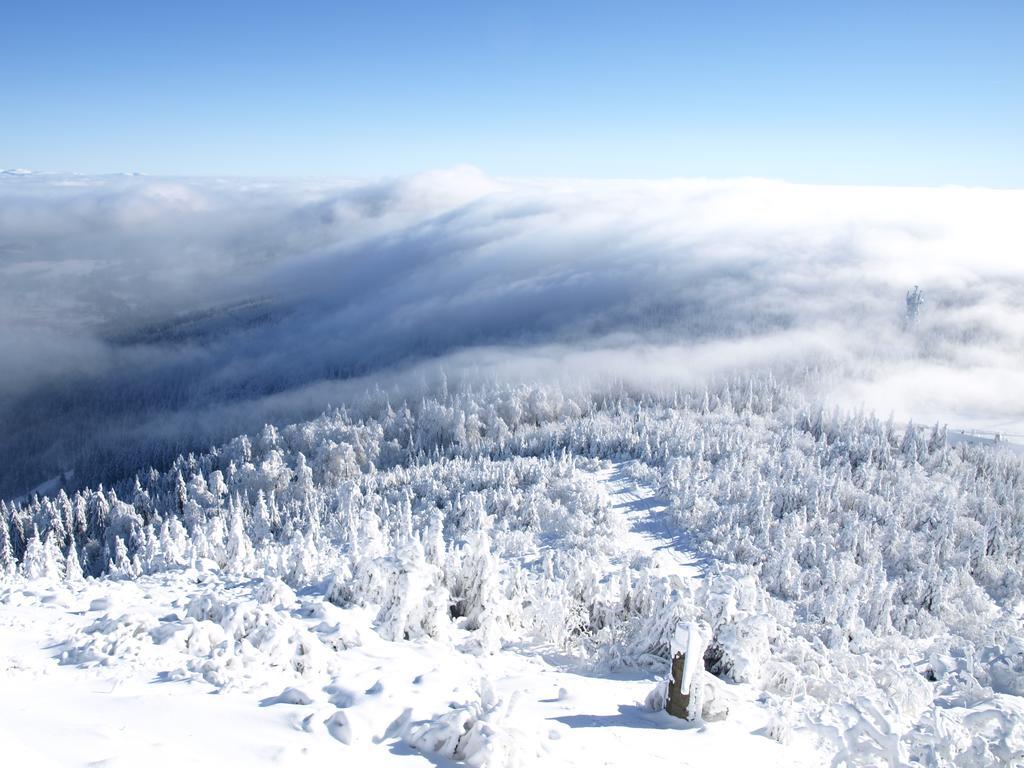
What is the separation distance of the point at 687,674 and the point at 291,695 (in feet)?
50.3

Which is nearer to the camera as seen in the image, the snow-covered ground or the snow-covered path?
the snow-covered ground

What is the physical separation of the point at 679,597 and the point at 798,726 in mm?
11253

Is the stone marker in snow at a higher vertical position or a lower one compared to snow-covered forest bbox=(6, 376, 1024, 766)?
higher

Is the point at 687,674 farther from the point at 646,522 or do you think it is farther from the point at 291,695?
the point at 646,522

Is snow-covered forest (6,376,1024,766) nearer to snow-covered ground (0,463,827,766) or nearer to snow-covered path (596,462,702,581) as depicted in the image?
snow-covered ground (0,463,827,766)

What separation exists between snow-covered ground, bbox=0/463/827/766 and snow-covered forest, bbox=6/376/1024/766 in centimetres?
19

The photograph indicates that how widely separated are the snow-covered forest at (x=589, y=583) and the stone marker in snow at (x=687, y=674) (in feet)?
3.69

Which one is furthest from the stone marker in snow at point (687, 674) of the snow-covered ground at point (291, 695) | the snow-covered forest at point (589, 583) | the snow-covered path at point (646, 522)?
the snow-covered path at point (646, 522)

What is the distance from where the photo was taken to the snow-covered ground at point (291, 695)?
19.1 m

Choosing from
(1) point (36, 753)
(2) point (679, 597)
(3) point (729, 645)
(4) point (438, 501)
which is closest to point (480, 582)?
(2) point (679, 597)

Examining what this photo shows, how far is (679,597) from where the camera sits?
123 ft

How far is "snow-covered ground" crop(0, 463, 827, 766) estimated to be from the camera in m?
19.1

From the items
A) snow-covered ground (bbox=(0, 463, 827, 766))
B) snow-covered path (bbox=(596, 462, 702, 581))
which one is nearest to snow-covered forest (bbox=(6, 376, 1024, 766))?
snow-covered ground (bbox=(0, 463, 827, 766))

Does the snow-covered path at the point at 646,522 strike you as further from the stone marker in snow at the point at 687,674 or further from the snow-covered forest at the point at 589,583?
the stone marker in snow at the point at 687,674
